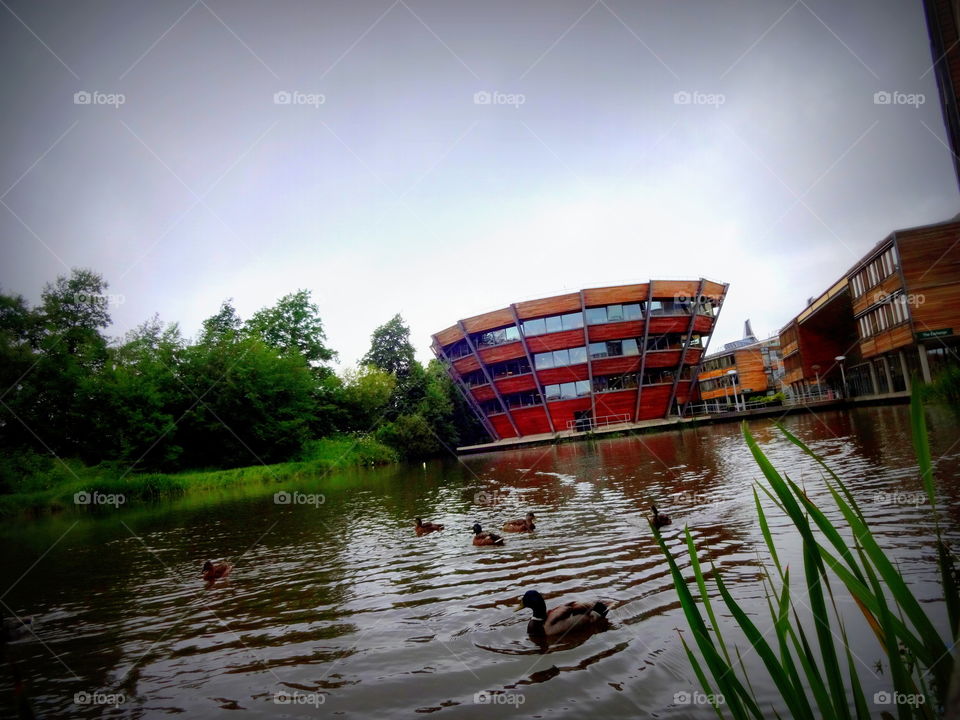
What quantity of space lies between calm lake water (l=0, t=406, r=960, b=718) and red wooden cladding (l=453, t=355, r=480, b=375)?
3838 cm

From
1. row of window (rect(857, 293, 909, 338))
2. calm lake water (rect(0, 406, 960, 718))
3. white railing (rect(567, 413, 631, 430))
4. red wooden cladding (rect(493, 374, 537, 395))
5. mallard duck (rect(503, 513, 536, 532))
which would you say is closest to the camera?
calm lake water (rect(0, 406, 960, 718))

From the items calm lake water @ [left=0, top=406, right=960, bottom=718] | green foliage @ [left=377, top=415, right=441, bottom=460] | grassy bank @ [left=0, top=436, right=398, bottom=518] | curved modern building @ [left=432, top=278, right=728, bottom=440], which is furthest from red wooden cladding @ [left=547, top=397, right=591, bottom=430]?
calm lake water @ [left=0, top=406, right=960, bottom=718]

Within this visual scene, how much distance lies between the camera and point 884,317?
3575 cm

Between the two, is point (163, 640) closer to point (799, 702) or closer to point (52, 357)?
point (799, 702)

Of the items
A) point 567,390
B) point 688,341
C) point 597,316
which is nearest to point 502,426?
point 567,390

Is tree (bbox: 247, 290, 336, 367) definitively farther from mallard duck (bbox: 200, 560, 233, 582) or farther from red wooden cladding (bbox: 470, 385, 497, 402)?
mallard duck (bbox: 200, 560, 233, 582)

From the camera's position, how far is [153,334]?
45125 millimetres

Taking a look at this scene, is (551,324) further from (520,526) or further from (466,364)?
(520,526)

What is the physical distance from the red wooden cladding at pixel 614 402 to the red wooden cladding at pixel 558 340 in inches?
197

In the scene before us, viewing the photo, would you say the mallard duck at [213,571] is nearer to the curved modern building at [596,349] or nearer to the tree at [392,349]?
the curved modern building at [596,349]

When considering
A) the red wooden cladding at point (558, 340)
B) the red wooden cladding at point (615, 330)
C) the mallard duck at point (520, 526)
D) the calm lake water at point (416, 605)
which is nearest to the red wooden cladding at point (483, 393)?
the red wooden cladding at point (558, 340)

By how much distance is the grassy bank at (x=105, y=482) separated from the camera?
82.8ft

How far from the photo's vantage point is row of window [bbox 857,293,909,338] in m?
32.2

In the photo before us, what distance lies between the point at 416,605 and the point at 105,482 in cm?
2760
